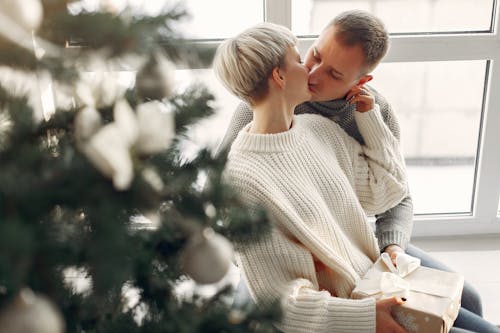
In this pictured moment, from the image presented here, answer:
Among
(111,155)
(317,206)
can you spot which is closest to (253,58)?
(317,206)

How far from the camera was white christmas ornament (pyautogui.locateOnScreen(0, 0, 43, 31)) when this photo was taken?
439 millimetres

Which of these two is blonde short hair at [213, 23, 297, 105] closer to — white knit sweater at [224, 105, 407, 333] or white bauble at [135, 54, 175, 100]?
white knit sweater at [224, 105, 407, 333]

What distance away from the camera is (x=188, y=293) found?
638 mm

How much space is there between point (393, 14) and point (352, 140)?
608 millimetres

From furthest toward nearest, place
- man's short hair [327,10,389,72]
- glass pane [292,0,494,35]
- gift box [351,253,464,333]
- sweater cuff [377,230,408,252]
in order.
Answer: glass pane [292,0,494,35]
sweater cuff [377,230,408,252]
man's short hair [327,10,389,72]
gift box [351,253,464,333]

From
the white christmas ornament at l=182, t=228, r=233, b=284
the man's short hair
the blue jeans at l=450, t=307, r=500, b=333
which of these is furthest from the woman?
the white christmas ornament at l=182, t=228, r=233, b=284

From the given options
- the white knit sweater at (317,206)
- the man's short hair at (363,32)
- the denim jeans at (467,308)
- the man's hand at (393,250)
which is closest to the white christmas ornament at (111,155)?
the white knit sweater at (317,206)

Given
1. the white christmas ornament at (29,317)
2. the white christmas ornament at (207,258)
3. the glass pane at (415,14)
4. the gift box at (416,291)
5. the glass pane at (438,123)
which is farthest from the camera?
the glass pane at (438,123)

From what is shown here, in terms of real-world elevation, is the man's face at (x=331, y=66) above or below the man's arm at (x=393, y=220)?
above

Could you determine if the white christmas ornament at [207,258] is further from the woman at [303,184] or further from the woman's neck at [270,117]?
the woman's neck at [270,117]

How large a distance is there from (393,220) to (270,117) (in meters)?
0.54

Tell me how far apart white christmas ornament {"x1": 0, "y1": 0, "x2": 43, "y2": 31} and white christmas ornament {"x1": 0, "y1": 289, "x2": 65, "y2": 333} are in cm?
24

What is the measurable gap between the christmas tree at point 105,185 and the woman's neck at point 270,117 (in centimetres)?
64

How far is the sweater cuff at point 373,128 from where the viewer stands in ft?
4.58
